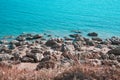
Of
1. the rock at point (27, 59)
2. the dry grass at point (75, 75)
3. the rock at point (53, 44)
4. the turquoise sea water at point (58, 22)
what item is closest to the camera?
the dry grass at point (75, 75)

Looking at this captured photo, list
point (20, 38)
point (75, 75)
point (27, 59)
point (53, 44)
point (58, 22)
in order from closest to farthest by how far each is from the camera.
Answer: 1. point (75, 75)
2. point (27, 59)
3. point (53, 44)
4. point (20, 38)
5. point (58, 22)

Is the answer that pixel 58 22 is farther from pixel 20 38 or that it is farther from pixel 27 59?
pixel 27 59

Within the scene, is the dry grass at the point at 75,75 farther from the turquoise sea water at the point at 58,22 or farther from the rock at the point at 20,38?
the turquoise sea water at the point at 58,22

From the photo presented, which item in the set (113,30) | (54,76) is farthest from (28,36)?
(54,76)

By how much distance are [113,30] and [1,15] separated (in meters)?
24.5

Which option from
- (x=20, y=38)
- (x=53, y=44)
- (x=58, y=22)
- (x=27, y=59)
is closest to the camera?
(x=27, y=59)

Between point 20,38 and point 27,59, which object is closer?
point 27,59

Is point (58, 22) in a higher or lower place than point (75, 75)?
higher

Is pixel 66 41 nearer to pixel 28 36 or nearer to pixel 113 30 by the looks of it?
pixel 28 36

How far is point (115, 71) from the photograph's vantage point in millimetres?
7387

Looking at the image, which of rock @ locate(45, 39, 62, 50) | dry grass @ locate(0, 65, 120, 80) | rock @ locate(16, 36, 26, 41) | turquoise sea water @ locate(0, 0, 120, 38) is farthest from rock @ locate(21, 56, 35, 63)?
dry grass @ locate(0, 65, 120, 80)

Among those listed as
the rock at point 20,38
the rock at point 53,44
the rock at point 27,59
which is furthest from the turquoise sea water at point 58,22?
the rock at point 27,59

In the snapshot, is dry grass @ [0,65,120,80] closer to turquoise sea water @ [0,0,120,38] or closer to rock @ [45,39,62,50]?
rock @ [45,39,62,50]

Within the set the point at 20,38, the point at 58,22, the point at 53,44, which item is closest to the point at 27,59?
the point at 53,44
